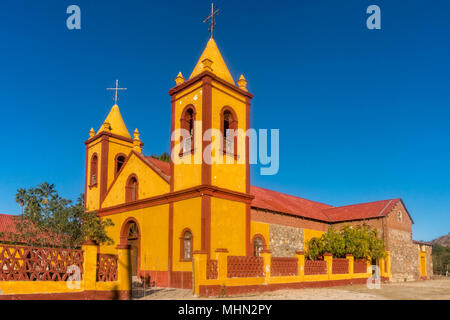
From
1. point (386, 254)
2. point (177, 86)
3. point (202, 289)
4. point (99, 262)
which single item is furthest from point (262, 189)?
point (99, 262)


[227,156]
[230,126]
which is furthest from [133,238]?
[230,126]

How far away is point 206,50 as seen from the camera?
21.3 metres

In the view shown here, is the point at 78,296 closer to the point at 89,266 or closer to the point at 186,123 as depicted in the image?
the point at 89,266

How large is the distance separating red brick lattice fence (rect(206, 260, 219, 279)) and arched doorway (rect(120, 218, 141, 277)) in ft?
23.6

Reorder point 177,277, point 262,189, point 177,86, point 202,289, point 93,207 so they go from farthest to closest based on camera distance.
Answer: point 262,189, point 93,207, point 177,86, point 177,277, point 202,289

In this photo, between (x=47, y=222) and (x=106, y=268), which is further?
(x=47, y=222)

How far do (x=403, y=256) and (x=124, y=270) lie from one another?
22.4 meters

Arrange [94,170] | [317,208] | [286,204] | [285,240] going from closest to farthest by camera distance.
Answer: [285,240] < [94,170] < [286,204] < [317,208]

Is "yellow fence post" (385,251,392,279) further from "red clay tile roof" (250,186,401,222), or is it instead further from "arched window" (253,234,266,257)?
"arched window" (253,234,266,257)

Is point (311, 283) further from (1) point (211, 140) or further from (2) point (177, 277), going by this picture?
(1) point (211, 140)

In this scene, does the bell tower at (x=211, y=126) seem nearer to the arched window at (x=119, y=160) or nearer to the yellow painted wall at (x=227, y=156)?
the yellow painted wall at (x=227, y=156)

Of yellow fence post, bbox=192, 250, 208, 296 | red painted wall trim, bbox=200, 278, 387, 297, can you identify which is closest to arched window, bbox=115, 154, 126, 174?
yellow fence post, bbox=192, 250, 208, 296

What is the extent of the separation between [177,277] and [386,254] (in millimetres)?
14546

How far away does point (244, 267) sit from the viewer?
16.0 m
